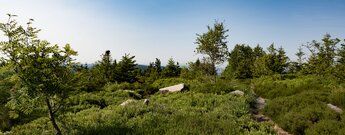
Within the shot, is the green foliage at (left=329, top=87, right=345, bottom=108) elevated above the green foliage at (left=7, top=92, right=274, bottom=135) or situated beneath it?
elevated above

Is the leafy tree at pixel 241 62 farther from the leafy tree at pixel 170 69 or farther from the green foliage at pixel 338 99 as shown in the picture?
the green foliage at pixel 338 99

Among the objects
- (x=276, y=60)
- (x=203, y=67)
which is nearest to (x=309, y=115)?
(x=203, y=67)

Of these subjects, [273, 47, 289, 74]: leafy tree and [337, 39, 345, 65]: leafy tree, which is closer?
[337, 39, 345, 65]: leafy tree

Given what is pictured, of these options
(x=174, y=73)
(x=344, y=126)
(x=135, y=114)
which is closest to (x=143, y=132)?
(x=135, y=114)

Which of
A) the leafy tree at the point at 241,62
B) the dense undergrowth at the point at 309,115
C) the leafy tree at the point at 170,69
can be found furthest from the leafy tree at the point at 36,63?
the leafy tree at the point at 170,69

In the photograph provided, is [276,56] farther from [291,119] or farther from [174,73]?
[291,119]

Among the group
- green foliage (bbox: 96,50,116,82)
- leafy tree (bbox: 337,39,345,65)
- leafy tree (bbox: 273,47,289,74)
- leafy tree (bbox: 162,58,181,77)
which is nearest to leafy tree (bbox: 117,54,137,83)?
green foliage (bbox: 96,50,116,82)

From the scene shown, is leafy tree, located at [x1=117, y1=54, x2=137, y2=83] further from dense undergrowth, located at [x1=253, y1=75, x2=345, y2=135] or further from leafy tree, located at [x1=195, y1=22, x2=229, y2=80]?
dense undergrowth, located at [x1=253, y1=75, x2=345, y2=135]

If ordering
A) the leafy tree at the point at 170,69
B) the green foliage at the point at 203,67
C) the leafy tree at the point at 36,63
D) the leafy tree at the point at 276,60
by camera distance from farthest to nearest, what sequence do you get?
1. the leafy tree at the point at 170,69
2. the leafy tree at the point at 276,60
3. the green foliage at the point at 203,67
4. the leafy tree at the point at 36,63

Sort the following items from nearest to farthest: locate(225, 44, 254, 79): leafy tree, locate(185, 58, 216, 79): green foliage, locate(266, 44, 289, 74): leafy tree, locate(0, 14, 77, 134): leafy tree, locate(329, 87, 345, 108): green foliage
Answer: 1. locate(0, 14, 77, 134): leafy tree
2. locate(329, 87, 345, 108): green foliage
3. locate(185, 58, 216, 79): green foliage
4. locate(266, 44, 289, 74): leafy tree
5. locate(225, 44, 254, 79): leafy tree

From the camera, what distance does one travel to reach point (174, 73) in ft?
191

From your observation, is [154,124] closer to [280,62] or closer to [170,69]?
[280,62]

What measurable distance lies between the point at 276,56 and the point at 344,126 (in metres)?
35.5

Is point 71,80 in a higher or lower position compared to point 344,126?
higher
